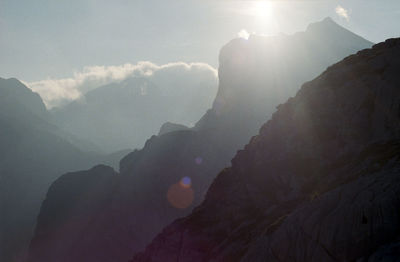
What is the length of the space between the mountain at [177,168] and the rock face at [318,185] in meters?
74.1

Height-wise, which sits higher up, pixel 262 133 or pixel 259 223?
pixel 262 133

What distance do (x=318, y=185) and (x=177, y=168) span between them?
372 feet

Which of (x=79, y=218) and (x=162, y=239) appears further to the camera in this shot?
(x=79, y=218)

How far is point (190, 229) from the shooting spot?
150 ft

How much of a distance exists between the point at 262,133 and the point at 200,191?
84.3 metres

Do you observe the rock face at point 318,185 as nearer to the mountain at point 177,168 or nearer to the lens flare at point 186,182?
the mountain at point 177,168

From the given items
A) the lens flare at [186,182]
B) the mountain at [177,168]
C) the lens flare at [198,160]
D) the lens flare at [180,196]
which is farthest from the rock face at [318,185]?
the lens flare at [198,160]

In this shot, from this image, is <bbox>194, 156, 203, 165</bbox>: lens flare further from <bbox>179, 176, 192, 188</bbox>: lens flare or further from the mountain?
<bbox>179, 176, 192, 188</bbox>: lens flare

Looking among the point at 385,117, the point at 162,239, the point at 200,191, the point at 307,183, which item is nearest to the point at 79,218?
the point at 200,191

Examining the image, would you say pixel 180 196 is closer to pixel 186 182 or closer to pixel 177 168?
pixel 186 182

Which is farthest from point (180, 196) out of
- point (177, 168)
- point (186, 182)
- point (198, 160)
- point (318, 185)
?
point (318, 185)

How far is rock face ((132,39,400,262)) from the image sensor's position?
70.2ft

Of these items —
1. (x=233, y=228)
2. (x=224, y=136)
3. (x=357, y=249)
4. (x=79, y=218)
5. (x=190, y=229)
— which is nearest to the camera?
(x=357, y=249)

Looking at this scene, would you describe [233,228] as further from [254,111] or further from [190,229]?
[254,111]
